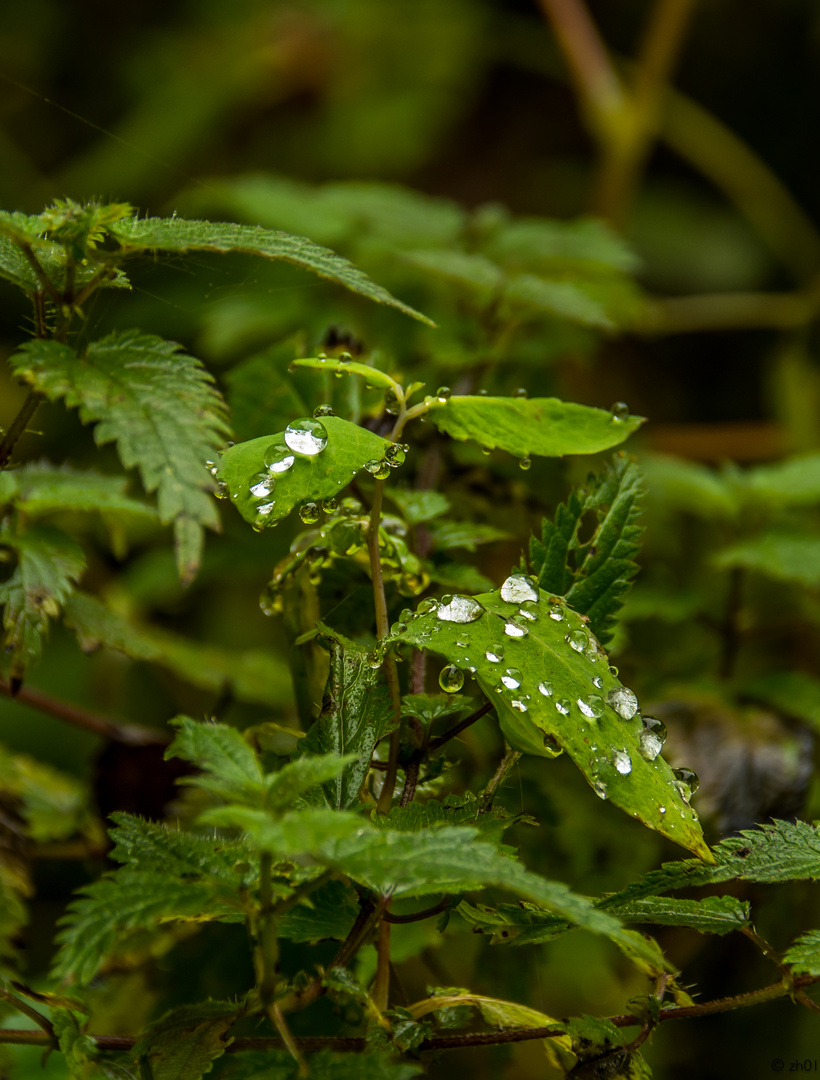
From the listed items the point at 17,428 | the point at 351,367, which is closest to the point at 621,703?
the point at 351,367

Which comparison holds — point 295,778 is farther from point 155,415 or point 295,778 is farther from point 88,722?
point 88,722

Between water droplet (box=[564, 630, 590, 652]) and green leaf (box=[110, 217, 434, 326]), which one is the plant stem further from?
water droplet (box=[564, 630, 590, 652])

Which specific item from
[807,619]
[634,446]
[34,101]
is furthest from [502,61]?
[807,619]

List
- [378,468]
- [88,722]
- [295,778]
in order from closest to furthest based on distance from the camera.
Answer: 1. [295,778]
2. [378,468]
3. [88,722]

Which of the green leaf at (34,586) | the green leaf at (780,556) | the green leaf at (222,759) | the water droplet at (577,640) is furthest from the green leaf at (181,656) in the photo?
the green leaf at (780,556)

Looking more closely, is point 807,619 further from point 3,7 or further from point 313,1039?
point 3,7
